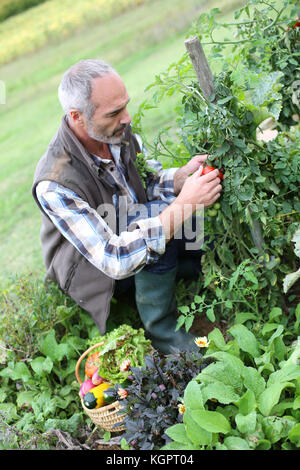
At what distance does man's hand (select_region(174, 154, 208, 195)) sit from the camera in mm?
2271

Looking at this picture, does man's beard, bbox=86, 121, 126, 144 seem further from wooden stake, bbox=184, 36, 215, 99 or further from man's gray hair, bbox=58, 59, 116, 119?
wooden stake, bbox=184, 36, 215, 99

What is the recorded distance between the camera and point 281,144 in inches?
95.1

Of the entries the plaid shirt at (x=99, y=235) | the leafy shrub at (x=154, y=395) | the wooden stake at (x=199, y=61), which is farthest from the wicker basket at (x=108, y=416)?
the wooden stake at (x=199, y=61)

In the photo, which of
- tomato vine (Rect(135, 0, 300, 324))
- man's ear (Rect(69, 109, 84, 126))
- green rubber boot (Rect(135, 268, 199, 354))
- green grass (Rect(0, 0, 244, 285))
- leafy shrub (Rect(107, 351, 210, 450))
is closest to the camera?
leafy shrub (Rect(107, 351, 210, 450))

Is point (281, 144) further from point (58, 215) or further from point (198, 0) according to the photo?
point (198, 0)

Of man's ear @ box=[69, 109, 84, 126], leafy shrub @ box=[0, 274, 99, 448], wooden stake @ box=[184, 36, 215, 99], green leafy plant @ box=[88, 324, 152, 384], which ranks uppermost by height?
wooden stake @ box=[184, 36, 215, 99]

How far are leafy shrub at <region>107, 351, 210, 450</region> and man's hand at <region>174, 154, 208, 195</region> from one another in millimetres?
843

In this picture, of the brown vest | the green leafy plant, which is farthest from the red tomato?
the green leafy plant

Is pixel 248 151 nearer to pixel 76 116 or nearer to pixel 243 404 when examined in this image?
pixel 76 116

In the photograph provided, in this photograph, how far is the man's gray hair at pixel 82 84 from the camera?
227cm

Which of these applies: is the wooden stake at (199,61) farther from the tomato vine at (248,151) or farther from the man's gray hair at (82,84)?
the man's gray hair at (82,84)

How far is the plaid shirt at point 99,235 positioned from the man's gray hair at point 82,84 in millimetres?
370

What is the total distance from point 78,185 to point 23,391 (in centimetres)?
111
